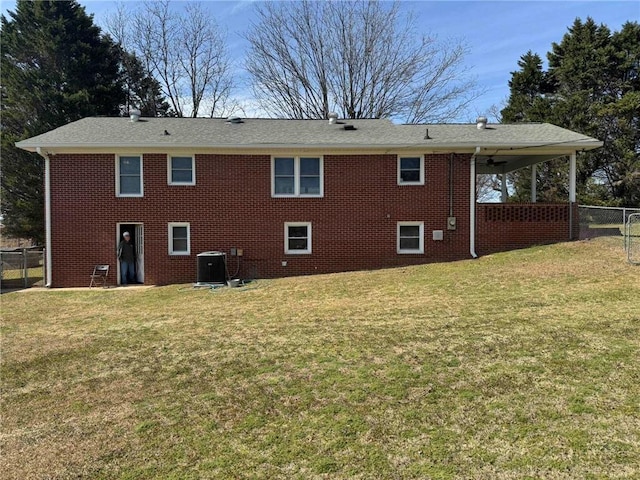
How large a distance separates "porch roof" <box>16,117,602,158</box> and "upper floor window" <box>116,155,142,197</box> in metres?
0.50

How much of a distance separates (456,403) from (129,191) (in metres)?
12.3

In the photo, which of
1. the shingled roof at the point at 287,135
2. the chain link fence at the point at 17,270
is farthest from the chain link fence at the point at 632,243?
the chain link fence at the point at 17,270

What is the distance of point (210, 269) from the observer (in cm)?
1246

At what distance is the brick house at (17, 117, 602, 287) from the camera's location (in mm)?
13188

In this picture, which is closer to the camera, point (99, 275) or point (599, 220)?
point (99, 275)

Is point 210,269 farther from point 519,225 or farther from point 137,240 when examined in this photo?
point 519,225

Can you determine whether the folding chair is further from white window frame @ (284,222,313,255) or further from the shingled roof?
white window frame @ (284,222,313,255)

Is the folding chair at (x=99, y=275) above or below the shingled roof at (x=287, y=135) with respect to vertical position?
below

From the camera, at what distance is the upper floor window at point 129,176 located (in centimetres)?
1330

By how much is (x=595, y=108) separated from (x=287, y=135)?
2266 centimetres

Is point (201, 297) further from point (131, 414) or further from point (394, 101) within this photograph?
point (394, 101)

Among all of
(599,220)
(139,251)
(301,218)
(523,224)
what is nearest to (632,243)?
(523,224)

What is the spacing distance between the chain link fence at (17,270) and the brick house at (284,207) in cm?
177

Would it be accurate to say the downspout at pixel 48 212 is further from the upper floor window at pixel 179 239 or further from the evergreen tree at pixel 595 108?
the evergreen tree at pixel 595 108
